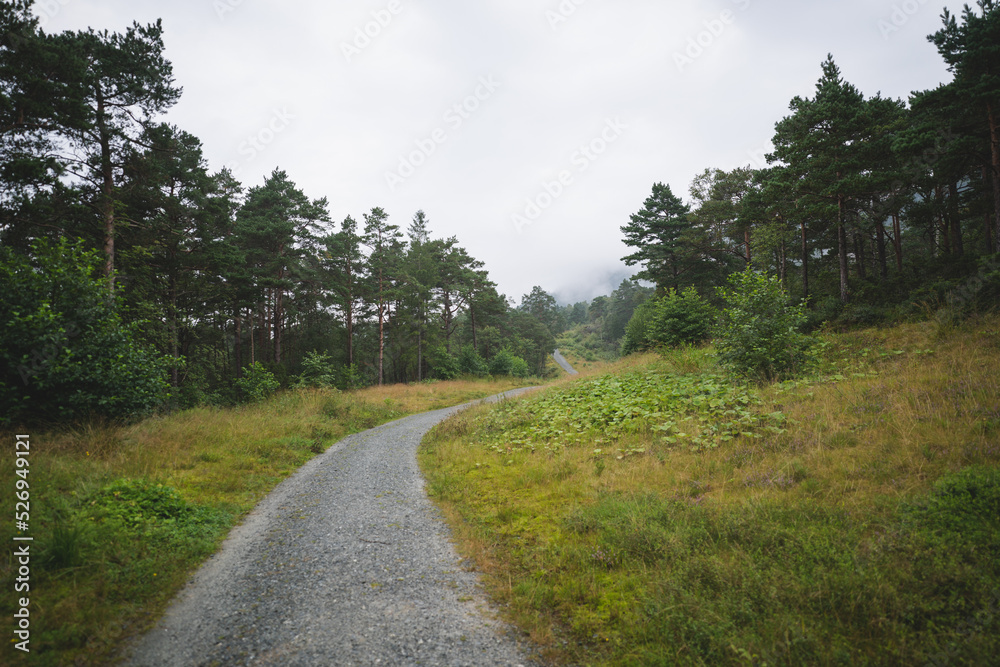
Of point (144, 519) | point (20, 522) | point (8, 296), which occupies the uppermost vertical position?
point (8, 296)

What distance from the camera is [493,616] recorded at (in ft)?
11.3

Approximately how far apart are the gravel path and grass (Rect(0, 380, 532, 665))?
308 mm

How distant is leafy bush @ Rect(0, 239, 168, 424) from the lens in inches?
270

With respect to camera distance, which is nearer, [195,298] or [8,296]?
[8,296]

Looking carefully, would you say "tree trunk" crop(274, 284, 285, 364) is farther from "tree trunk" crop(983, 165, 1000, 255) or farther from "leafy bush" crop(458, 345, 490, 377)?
"tree trunk" crop(983, 165, 1000, 255)

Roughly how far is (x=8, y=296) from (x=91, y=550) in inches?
267

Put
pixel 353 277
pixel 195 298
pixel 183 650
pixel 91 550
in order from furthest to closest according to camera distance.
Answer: pixel 353 277 < pixel 195 298 < pixel 91 550 < pixel 183 650

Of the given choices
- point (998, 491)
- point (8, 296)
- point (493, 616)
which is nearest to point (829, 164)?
point (998, 491)

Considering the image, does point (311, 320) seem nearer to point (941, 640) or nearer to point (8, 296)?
point (8, 296)

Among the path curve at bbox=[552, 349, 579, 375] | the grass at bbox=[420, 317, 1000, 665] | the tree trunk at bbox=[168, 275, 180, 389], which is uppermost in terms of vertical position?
the tree trunk at bbox=[168, 275, 180, 389]

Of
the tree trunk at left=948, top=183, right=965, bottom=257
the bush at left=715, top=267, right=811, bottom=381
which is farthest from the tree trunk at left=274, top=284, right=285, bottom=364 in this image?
the tree trunk at left=948, top=183, right=965, bottom=257

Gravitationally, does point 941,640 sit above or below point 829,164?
below

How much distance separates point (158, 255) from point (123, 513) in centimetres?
1866

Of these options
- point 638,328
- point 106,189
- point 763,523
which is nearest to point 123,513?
point 763,523
